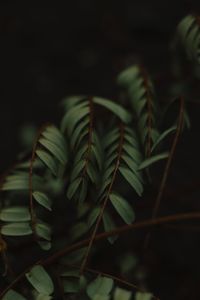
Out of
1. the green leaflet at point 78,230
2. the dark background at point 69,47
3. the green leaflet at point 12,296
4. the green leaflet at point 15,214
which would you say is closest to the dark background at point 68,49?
the dark background at point 69,47

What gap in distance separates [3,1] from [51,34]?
0.22m

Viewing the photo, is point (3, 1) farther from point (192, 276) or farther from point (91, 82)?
point (192, 276)

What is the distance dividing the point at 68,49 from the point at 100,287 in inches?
51.1

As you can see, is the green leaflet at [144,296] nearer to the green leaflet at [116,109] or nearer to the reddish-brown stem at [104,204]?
the reddish-brown stem at [104,204]

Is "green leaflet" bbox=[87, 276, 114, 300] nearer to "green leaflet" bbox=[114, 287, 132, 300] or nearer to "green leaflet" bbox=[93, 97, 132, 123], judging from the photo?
"green leaflet" bbox=[114, 287, 132, 300]

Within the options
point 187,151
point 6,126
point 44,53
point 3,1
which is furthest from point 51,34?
point 187,151

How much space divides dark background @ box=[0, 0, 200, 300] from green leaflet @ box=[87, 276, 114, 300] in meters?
0.89

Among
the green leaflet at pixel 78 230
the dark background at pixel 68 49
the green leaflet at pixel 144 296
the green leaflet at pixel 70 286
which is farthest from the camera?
the dark background at pixel 68 49

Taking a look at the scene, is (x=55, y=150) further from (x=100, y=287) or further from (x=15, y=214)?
(x=100, y=287)

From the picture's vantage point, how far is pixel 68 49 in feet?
6.63

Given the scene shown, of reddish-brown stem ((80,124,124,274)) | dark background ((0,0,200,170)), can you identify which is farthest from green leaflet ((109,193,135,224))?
dark background ((0,0,200,170))

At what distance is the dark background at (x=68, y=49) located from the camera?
1878 mm

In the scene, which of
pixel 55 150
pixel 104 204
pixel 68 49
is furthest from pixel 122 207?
pixel 68 49

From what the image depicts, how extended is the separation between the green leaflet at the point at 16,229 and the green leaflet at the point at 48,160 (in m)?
0.09
